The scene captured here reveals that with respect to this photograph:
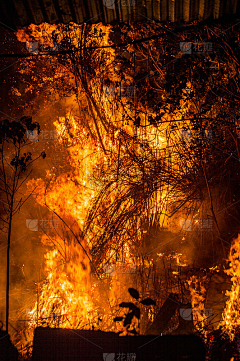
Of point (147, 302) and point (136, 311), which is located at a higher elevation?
point (147, 302)

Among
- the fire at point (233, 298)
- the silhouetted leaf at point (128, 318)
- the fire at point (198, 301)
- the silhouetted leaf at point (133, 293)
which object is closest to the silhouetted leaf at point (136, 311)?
the silhouetted leaf at point (128, 318)

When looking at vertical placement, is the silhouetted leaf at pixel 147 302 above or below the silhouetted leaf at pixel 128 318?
above

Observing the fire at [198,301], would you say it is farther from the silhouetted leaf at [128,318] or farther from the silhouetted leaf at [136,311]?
the silhouetted leaf at [128,318]

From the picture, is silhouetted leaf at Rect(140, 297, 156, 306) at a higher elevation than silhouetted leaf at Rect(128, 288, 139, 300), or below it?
below

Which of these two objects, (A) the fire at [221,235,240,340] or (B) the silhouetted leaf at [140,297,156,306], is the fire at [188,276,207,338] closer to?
(A) the fire at [221,235,240,340]

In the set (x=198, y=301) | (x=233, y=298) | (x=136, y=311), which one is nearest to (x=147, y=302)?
(x=136, y=311)

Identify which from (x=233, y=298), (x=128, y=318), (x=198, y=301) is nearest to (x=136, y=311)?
(x=128, y=318)

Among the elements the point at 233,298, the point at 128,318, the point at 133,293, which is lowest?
the point at 128,318

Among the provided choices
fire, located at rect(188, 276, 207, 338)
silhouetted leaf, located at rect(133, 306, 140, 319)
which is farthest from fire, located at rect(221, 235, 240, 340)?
silhouetted leaf, located at rect(133, 306, 140, 319)

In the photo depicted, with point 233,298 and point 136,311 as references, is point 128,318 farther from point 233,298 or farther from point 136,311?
point 233,298

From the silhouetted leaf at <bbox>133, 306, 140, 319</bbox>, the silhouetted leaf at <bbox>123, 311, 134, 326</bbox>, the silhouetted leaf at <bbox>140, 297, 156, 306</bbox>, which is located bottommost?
the silhouetted leaf at <bbox>123, 311, 134, 326</bbox>

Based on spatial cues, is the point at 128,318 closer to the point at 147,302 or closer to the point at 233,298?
the point at 147,302

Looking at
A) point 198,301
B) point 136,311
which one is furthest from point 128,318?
point 198,301

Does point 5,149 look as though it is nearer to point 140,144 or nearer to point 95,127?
point 95,127
